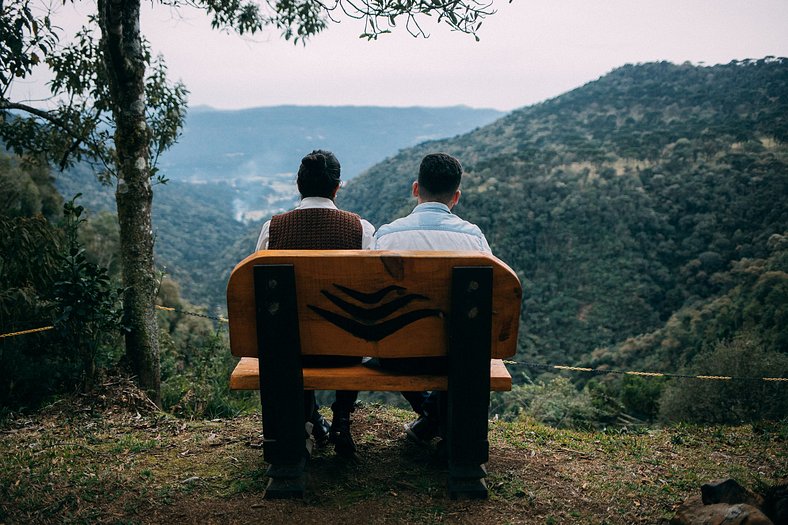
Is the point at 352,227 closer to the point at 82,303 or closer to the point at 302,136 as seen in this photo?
the point at 82,303

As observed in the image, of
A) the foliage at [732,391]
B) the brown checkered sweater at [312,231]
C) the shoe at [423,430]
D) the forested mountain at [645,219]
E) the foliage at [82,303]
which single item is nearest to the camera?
the brown checkered sweater at [312,231]

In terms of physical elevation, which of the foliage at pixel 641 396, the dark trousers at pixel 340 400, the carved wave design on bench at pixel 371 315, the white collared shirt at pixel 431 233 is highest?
the white collared shirt at pixel 431 233

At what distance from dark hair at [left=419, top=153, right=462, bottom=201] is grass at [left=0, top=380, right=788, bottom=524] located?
4.48ft

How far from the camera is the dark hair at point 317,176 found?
9.05ft

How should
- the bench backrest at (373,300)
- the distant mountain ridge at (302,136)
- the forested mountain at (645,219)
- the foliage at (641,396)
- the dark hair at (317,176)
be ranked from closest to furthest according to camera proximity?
the bench backrest at (373,300) < the dark hair at (317,176) < the foliage at (641,396) < the forested mountain at (645,219) < the distant mountain ridge at (302,136)

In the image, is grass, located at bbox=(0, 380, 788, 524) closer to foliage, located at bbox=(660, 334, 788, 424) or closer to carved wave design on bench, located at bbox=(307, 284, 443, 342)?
carved wave design on bench, located at bbox=(307, 284, 443, 342)

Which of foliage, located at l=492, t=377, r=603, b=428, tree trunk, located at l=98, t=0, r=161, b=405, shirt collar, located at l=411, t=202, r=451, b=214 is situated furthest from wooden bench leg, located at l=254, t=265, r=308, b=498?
foliage, located at l=492, t=377, r=603, b=428

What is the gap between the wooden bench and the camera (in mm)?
2143

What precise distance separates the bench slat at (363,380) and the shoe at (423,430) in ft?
2.16

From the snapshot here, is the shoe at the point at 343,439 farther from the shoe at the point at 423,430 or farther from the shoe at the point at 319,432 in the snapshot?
the shoe at the point at 423,430

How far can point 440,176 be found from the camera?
2748mm

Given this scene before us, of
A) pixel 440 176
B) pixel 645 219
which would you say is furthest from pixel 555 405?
pixel 645 219

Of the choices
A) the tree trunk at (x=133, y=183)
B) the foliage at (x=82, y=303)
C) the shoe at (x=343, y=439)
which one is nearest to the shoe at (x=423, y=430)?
the shoe at (x=343, y=439)

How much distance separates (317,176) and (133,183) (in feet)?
6.65
